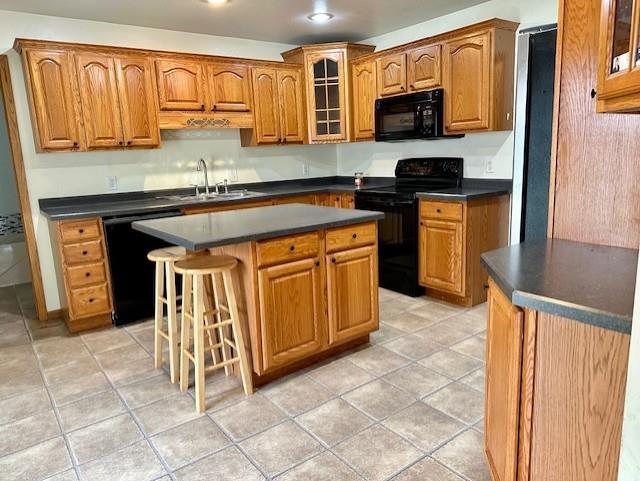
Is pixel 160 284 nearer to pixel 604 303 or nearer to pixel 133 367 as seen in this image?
pixel 133 367

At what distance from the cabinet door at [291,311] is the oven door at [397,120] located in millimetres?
2006

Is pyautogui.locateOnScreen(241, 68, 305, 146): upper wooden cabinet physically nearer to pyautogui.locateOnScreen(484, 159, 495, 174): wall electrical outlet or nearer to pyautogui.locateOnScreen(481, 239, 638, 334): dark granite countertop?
pyautogui.locateOnScreen(484, 159, 495, 174): wall electrical outlet

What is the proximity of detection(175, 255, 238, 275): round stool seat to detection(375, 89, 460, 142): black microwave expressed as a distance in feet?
7.45

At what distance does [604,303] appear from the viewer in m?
1.07

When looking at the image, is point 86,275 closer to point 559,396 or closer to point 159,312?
point 159,312

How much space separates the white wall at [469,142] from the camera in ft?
11.5

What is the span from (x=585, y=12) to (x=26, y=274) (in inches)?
218

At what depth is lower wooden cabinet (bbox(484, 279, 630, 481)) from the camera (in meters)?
1.06

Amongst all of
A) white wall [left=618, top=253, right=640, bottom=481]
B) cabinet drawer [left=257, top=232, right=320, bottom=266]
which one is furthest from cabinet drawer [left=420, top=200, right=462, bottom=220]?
white wall [left=618, top=253, right=640, bottom=481]

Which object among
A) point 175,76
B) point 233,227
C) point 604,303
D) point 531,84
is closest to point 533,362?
point 604,303

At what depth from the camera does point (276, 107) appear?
15.0 feet

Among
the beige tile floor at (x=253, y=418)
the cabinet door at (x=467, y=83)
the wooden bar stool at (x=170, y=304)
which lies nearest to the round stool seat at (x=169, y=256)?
the wooden bar stool at (x=170, y=304)

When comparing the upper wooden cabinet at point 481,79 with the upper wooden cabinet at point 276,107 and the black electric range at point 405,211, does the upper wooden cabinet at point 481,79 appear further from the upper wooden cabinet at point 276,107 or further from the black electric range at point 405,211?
the upper wooden cabinet at point 276,107

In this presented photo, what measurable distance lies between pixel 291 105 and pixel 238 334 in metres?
2.93
